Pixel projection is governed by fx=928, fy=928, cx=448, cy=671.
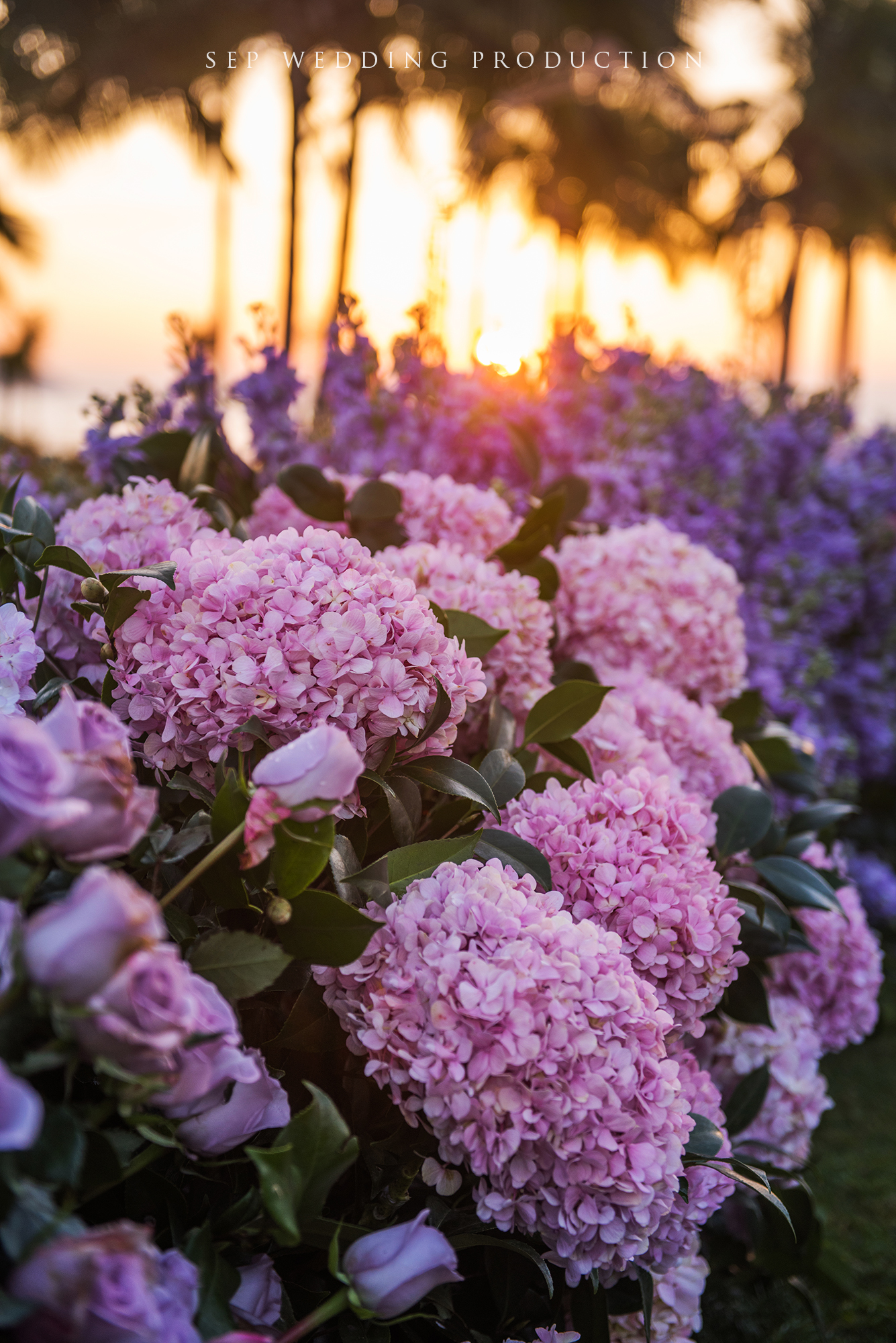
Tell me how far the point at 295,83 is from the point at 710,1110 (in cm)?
1280

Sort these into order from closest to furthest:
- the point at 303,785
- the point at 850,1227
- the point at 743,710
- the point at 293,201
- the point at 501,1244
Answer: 1. the point at 303,785
2. the point at 501,1244
3. the point at 743,710
4. the point at 850,1227
5. the point at 293,201

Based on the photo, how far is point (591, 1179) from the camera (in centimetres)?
71

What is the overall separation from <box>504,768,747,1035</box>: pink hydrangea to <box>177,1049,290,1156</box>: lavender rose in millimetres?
390

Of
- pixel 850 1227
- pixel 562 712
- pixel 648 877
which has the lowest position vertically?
pixel 850 1227

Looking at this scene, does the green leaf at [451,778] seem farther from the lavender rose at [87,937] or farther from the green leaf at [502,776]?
the lavender rose at [87,937]

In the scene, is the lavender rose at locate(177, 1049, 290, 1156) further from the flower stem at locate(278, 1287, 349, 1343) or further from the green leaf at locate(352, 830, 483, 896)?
the green leaf at locate(352, 830, 483, 896)

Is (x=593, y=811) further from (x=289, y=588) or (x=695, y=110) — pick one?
(x=695, y=110)

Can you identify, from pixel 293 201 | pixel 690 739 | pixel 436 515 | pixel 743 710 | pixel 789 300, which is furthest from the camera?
pixel 789 300

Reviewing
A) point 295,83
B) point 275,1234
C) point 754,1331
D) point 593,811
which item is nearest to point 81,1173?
point 275,1234

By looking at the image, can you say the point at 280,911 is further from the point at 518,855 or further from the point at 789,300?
the point at 789,300

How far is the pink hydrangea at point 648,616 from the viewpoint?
1.51 m

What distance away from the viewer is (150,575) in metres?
0.89

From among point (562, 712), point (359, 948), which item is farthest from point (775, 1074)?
point (359, 948)

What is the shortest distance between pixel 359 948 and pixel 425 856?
16 cm
